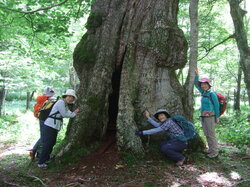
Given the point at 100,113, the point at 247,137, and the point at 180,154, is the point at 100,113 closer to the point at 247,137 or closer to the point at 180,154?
the point at 180,154

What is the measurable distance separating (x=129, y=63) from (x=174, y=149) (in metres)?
2.27

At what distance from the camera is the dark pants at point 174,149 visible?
4.72 metres

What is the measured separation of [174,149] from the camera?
4.74 metres

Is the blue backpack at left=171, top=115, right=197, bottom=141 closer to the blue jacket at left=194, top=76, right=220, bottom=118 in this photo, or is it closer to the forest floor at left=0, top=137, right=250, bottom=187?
the forest floor at left=0, top=137, right=250, bottom=187

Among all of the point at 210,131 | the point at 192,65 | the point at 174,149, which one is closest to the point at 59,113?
the point at 174,149

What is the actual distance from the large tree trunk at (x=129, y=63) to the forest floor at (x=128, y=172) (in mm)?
627

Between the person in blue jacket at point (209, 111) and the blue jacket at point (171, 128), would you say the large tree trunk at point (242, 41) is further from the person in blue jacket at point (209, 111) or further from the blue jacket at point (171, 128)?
the blue jacket at point (171, 128)

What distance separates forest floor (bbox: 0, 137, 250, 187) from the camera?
159 inches

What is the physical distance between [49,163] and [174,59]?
392 centimetres

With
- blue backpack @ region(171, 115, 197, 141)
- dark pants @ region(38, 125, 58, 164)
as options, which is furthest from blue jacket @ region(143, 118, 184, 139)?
dark pants @ region(38, 125, 58, 164)

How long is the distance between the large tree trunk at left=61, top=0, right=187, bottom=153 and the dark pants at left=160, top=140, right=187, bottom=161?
763 millimetres

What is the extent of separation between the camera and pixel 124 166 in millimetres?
4457

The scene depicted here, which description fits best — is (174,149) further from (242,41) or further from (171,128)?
(242,41)

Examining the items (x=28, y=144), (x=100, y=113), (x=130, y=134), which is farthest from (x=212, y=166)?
(x=28, y=144)
